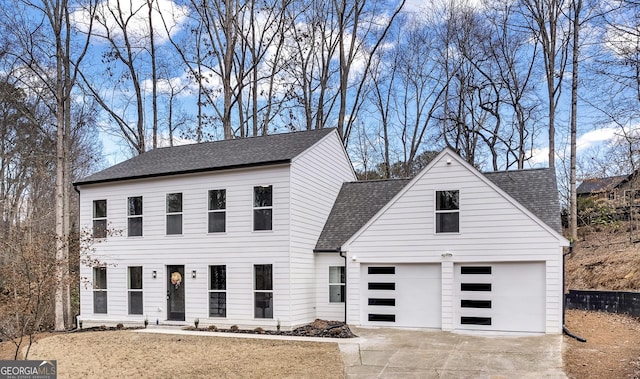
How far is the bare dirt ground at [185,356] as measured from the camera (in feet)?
29.5

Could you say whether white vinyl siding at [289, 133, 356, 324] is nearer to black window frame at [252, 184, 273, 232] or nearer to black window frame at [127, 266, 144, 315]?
black window frame at [252, 184, 273, 232]

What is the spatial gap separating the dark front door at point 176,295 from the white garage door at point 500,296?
8184 mm

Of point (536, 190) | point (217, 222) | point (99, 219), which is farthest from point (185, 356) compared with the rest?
point (536, 190)

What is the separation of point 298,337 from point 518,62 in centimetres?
1898

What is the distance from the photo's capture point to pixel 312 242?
15555 mm

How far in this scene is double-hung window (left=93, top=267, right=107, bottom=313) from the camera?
16.8 m

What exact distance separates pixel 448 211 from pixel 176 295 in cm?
863

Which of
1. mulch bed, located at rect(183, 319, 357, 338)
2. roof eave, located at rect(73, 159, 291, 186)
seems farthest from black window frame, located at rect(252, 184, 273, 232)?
mulch bed, located at rect(183, 319, 357, 338)

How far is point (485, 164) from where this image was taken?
28406 millimetres

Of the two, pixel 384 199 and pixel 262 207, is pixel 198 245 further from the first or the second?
pixel 384 199

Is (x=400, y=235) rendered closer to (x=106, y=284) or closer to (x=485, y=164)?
(x=106, y=284)

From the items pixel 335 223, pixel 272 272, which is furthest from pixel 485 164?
pixel 272 272

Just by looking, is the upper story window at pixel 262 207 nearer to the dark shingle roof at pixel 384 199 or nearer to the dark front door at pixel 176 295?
the dark shingle roof at pixel 384 199

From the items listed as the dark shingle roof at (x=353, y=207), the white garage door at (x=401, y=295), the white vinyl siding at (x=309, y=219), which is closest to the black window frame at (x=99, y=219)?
the white vinyl siding at (x=309, y=219)
